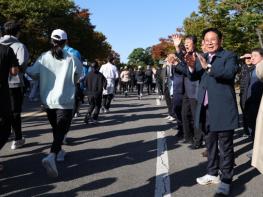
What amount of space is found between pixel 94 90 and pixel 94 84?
16cm

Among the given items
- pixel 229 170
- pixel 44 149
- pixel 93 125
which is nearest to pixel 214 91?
pixel 229 170

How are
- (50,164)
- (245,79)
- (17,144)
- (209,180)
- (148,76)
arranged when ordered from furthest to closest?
(148,76) → (245,79) → (17,144) → (209,180) → (50,164)

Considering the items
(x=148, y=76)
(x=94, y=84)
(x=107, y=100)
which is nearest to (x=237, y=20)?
(x=148, y=76)

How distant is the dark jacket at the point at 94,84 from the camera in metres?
11.7

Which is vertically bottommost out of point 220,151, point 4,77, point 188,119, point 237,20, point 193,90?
point 220,151

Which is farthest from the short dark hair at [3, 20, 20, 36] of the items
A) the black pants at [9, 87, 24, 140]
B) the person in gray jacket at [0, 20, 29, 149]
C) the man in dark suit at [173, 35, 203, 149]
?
the man in dark suit at [173, 35, 203, 149]

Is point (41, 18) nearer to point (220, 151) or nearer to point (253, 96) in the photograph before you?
point (253, 96)

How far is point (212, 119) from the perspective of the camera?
5.15 m

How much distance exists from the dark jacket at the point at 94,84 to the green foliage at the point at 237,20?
22.1 metres

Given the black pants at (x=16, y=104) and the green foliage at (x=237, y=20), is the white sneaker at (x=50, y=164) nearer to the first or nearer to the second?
the black pants at (x=16, y=104)

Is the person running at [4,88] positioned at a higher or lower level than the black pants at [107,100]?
higher

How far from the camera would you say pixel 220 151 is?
521 cm

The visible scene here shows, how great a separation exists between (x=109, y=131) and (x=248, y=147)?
10.4ft

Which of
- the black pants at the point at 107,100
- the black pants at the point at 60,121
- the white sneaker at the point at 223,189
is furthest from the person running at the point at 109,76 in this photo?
the white sneaker at the point at 223,189
